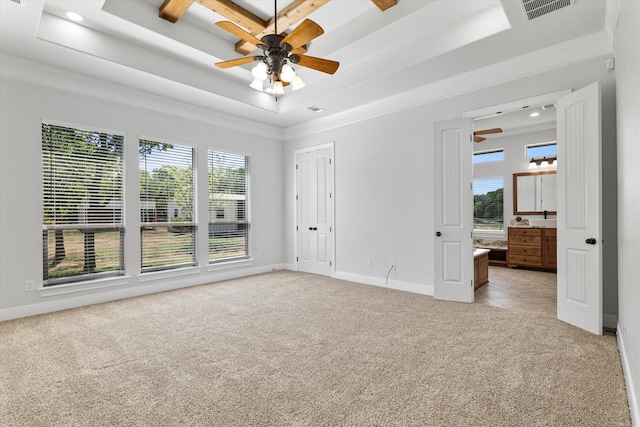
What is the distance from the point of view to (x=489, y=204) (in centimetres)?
784

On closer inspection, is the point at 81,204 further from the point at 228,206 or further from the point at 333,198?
the point at 333,198

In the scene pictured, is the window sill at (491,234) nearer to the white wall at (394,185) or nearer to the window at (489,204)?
the window at (489,204)

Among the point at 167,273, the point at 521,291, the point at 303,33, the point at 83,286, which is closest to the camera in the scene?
the point at 303,33

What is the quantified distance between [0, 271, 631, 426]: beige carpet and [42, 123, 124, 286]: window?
0.65 meters

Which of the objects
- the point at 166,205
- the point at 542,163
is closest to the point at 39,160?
the point at 166,205

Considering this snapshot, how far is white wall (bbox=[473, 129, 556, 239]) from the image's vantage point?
711 cm

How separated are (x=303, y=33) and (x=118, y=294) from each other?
14.1 feet

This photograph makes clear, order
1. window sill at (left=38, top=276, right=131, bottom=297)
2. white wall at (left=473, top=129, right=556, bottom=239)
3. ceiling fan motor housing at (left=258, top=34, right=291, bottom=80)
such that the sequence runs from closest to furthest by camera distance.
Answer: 1. ceiling fan motor housing at (left=258, top=34, right=291, bottom=80)
2. window sill at (left=38, top=276, right=131, bottom=297)
3. white wall at (left=473, top=129, right=556, bottom=239)

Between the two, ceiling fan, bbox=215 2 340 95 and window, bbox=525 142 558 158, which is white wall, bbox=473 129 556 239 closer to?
window, bbox=525 142 558 158

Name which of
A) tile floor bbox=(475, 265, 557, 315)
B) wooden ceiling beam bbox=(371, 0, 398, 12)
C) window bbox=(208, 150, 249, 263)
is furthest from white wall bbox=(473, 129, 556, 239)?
window bbox=(208, 150, 249, 263)

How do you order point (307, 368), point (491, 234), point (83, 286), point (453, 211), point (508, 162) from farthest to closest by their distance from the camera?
point (491, 234), point (508, 162), point (453, 211), point (83, 286), point (307, 368)

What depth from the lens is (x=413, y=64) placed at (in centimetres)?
391

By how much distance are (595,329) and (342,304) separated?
2.67 meters

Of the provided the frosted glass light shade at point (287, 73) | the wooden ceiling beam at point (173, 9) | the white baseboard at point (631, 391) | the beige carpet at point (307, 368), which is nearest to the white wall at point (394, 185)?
the beige carpet at point (307, 368)
